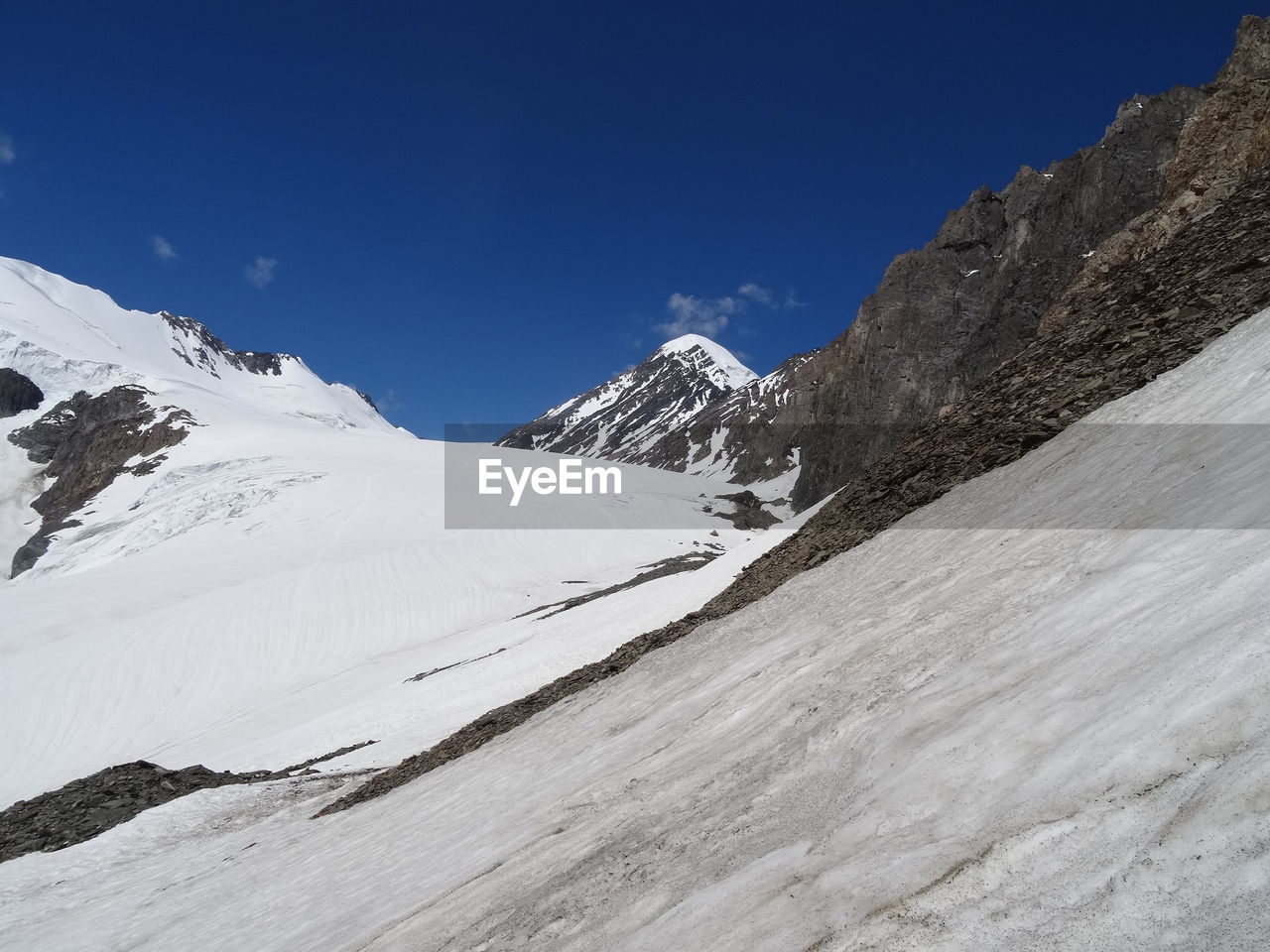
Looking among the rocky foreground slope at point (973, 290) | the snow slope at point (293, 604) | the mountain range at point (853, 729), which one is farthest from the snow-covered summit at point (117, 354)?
the mountain range at point (853, 729)

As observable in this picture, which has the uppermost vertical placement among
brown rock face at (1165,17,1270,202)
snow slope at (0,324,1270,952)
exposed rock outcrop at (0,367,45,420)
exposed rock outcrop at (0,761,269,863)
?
exposed rock outcrop at (0,367,45,420)

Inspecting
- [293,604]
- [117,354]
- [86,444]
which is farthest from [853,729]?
[117,354]

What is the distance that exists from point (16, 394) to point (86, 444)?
2900cm

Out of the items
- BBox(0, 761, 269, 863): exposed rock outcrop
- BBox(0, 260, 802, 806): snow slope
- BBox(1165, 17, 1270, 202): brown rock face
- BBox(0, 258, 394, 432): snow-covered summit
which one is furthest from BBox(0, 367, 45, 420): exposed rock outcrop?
BBox(1165, 17, 1270, 202): brown rock face

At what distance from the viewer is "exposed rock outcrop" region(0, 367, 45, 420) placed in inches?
3809

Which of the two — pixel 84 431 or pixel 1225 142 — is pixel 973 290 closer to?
pixel 1225 142

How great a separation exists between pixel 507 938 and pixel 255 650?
31.3 m

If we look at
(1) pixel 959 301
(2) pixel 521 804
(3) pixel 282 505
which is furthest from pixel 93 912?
(1) pixel 959 301

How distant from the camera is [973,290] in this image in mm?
69938

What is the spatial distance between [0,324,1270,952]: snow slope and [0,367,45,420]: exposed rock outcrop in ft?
377

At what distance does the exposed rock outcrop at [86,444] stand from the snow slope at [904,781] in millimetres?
70602

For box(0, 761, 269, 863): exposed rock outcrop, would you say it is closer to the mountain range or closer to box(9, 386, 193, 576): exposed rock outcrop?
the mountain range

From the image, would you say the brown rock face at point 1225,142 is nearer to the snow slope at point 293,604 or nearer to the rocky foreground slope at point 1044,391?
the rocky foreground slope at point 1044,391

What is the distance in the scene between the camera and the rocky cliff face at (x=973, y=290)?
58.8 metres
